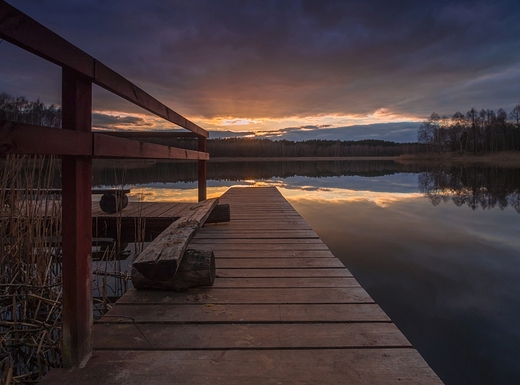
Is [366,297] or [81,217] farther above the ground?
[81,217]

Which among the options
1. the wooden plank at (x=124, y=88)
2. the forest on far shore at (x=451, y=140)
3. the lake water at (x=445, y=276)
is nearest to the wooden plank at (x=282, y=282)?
the lake water at (x=445, y=276)

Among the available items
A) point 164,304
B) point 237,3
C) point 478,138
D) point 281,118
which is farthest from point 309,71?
point 478,138

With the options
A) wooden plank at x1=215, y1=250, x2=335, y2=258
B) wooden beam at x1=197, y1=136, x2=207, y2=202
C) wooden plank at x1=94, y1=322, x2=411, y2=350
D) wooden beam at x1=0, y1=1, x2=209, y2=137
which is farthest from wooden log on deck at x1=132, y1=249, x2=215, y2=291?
wooden beam at x1=197, y1=136, x2=207, y2=202

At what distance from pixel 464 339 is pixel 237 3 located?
907 centimetres

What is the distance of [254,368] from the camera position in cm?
128

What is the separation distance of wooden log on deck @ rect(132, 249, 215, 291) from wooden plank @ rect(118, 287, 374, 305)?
0.14 feet

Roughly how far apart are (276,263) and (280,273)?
0.82ft

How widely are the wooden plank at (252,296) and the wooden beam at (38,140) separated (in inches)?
43.4

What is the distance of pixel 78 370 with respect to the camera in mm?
1277

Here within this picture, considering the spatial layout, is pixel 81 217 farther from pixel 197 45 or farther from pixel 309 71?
pixel 309 71

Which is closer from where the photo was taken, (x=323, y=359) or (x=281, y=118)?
(x=323, y=359)

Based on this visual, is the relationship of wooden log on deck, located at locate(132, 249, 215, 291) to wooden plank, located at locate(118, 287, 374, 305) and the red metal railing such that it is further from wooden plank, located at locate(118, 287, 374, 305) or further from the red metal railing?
the red metal railing

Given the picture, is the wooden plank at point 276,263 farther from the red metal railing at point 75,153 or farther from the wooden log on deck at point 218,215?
the wooden log on deck at point 218,215

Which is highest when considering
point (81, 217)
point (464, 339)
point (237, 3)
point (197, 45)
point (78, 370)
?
point (237, 3)
